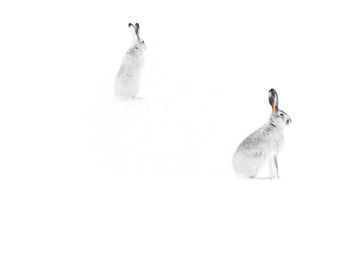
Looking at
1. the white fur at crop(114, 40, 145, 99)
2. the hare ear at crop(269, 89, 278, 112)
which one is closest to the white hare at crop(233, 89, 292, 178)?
the hare ear at crop(269, 89, 278, 112)

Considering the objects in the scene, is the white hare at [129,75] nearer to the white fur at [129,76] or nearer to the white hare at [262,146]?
the white fur at [129,76]

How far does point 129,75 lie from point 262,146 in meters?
2.72

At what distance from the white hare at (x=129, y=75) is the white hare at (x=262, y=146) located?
2.50m

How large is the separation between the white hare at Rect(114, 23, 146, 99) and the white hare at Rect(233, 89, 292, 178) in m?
2.50

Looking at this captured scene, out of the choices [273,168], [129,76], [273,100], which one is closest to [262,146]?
[273,168]

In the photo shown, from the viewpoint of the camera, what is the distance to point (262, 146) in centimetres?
719

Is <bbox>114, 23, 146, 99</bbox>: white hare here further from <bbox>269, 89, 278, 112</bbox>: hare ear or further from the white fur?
<bbox>269, 89, 278, 112</bbox>: hare ear

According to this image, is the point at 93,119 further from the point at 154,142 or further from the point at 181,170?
the point at 181,170

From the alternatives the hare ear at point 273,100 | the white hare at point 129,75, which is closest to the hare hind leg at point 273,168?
the hare ear at point 273,100

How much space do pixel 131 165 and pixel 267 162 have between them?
1.50 meters

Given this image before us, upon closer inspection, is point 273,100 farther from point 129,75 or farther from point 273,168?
point 129,75

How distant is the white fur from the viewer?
30.7 ft

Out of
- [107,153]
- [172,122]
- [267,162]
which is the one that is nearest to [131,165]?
[107,153]

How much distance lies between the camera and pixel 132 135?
841cm
